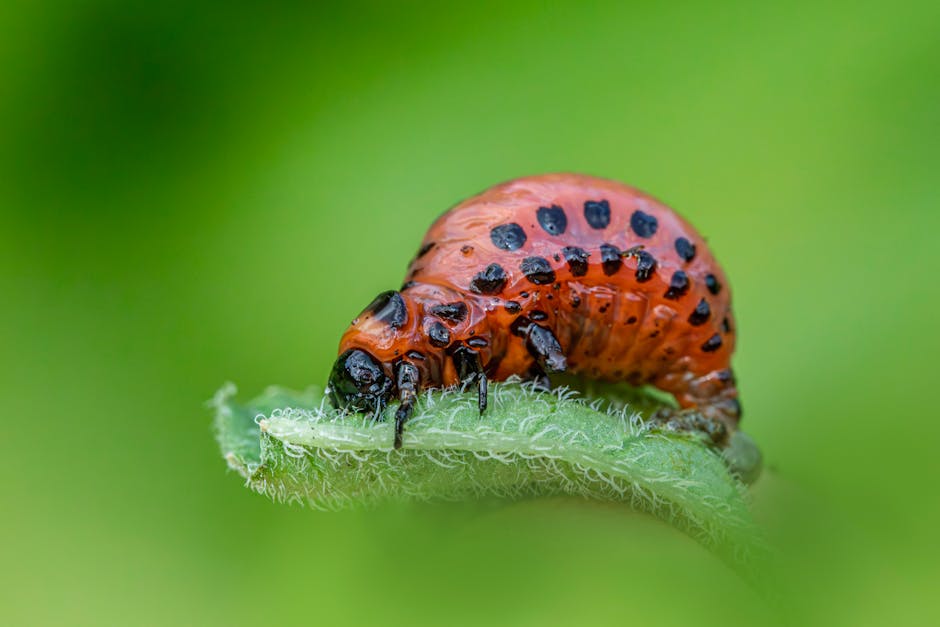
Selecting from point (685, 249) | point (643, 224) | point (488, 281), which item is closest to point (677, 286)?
point (685, 249)

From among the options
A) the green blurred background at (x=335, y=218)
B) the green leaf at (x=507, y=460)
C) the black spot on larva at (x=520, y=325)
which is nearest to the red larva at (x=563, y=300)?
the black spot on larva at (x=520, y=325)

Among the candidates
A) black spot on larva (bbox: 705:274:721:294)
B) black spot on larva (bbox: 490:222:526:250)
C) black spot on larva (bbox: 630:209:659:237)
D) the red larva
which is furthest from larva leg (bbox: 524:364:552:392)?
black spot on larva (bbox: 705:274:721:294)

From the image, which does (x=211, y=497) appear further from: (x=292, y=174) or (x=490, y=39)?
(x=490, y=39)

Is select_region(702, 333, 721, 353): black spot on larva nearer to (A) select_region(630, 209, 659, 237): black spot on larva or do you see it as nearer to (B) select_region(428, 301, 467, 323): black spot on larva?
(A) select_region(630, 209, 659, 237): black spot on larva

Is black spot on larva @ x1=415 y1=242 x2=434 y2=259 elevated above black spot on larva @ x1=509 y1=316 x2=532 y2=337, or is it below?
above

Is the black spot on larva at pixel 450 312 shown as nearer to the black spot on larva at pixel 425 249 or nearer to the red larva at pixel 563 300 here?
the red larva at pixel 563 300

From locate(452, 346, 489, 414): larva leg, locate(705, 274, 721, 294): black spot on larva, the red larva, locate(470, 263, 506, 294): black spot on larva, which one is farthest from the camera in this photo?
locate(705, 274, 721, 294): black spot on larva
